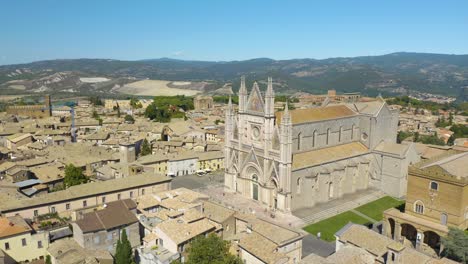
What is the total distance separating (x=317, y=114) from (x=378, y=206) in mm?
13862

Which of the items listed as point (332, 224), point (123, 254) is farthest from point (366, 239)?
point (123, 254)

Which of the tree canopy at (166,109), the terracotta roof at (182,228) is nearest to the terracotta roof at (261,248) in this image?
the terracotta roof at (182,228)

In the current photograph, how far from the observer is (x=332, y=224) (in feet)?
137

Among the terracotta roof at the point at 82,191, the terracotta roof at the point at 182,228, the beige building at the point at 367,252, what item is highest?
the terracotta roof at the point at 82,191

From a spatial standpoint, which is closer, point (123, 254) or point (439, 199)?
point (123, 254)

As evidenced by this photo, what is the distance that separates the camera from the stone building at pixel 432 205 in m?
34.5

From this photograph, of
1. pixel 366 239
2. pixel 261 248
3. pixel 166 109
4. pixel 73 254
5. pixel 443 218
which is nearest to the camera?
pixel 261 248

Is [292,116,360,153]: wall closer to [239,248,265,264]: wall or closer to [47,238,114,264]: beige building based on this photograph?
[239,248,265,264]: wall

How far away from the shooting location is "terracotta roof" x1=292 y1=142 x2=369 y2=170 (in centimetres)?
4563

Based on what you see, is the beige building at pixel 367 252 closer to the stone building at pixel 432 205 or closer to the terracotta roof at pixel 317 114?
the stone building at pixel 432 205

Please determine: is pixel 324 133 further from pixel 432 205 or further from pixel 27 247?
pixel 27 247

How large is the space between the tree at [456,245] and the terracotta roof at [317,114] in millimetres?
20826

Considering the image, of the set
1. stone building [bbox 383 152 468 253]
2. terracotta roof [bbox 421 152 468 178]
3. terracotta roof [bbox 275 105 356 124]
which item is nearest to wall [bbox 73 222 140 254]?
terracotta roof [bbox 275 105 356 124]

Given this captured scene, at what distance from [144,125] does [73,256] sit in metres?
66.3
